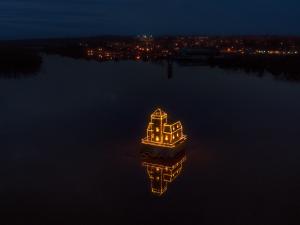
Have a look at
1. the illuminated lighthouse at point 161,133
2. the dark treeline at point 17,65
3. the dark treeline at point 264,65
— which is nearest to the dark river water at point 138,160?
the illuminated lighthouse at point 161,133

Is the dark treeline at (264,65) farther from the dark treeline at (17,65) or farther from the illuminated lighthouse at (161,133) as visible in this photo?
the illuminated lighthouse at (161,133)

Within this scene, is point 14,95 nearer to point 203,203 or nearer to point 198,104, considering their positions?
point 198,104

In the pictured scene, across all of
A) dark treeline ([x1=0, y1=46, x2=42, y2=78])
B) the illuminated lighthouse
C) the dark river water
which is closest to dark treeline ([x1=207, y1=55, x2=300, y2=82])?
the dark river water

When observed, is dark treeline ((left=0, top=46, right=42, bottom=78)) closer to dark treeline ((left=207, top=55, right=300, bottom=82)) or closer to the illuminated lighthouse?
dark treeline ((left=207, top=55, right=300, bottom=82))

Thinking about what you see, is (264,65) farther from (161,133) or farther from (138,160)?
(138,160)

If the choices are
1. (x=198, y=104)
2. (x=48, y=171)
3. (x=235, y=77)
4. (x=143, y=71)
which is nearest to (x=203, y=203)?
(x=48, y=171)

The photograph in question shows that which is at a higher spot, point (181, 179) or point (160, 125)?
point (160, 125)
